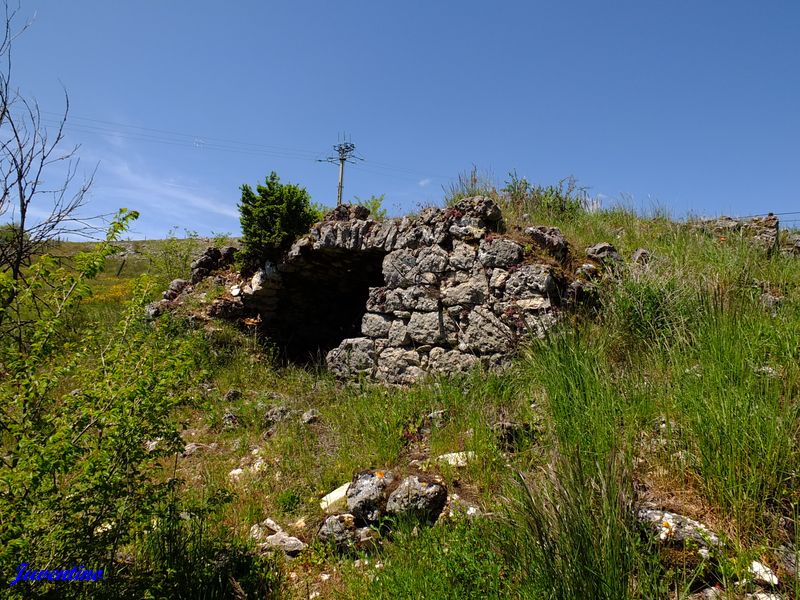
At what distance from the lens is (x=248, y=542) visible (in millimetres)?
3826

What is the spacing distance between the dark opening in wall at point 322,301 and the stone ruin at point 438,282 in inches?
2.3

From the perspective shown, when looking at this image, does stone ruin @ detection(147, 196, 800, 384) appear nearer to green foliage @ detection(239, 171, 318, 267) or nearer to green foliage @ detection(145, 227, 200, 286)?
green foliage @ detection(239, 171, 318, 267)

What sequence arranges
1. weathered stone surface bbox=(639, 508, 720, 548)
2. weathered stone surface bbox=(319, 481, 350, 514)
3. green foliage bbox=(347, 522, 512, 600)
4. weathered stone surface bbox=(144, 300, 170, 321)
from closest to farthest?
weathered stone surface bbox=(639, 508, 720, 548)
green foliage bbox=(347, 522, 512, 600)
weathered stone surface bbox=(319, 481, 350, 514)
weathered stone surface bbox=(144, 300, 170, 321)

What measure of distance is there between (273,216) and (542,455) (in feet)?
22.2

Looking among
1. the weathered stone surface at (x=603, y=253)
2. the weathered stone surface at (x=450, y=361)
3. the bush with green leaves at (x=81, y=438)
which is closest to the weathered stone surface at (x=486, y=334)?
the weathered stone surface at (x=450, y=361)

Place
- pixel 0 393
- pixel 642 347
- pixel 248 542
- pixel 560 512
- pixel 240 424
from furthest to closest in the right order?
pixel 240 424 < pixel 642 347 < pixel 248 542 < pixel 0 393 < pixel 560 512

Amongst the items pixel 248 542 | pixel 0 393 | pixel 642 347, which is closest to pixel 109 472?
pixel 0 393

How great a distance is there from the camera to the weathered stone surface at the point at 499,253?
20.0ft

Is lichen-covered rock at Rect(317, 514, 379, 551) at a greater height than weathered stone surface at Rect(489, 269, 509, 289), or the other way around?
weathered stone surface at Rect(489, 269, 509, 289)

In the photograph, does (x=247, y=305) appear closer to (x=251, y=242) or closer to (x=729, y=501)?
(x=251, y=242)

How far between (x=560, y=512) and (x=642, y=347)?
123 inches

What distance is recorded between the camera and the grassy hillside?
2402 millimetres

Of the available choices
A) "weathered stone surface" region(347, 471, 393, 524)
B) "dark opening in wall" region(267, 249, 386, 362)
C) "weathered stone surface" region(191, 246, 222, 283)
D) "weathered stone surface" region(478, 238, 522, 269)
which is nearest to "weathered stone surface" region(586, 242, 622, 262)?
"weathered stone surface" region(478, 238, 522, 269)

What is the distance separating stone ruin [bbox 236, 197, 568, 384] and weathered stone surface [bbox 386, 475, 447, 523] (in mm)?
2150
